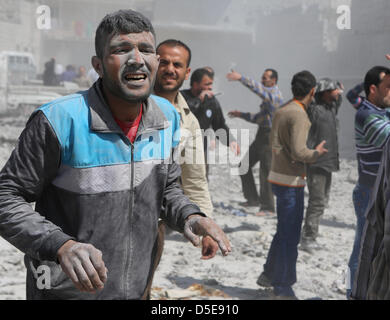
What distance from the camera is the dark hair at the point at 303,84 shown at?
5090mm

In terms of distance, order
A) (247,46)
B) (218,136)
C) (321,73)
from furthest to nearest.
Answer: (247,46)
(321,73)
(218,136)

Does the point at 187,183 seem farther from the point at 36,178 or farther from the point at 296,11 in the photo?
the point at 296,11

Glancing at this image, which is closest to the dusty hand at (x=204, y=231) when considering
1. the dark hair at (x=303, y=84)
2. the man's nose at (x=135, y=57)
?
the man's nose at (x=135, y=57)

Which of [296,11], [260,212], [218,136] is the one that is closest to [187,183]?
[218,136]

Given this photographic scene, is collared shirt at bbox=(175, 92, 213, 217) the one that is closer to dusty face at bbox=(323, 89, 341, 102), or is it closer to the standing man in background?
the standing man in background

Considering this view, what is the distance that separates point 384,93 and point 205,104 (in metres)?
2.67

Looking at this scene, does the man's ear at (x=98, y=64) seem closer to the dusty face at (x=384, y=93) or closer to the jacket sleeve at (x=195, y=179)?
the jacket sleeve at (x=195, y=179)

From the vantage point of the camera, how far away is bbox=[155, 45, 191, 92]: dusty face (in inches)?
154

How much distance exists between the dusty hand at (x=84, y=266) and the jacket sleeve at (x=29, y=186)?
0.10m

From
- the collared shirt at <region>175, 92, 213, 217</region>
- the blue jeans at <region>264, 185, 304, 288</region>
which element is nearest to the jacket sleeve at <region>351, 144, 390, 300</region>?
the collared shirt at <region>175, 92, 213, 217</region>

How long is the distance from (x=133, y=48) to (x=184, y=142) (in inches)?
58.9

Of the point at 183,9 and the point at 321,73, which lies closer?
the point at 321,73

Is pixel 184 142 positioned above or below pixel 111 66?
below

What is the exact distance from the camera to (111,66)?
2.14m
